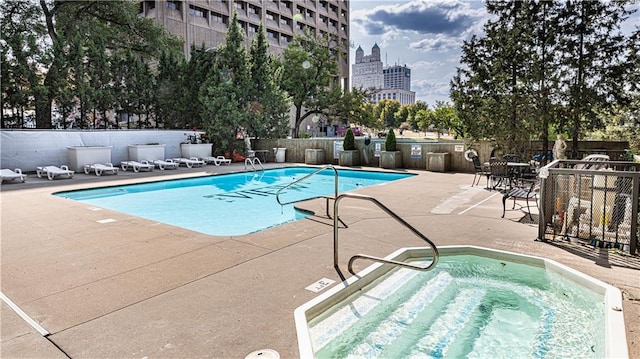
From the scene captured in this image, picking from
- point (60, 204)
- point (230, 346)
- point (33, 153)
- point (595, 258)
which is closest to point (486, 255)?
point (595, 258)

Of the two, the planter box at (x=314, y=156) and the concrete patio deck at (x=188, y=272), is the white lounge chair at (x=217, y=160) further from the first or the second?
the concrete patio deck at (x=188, y=272)

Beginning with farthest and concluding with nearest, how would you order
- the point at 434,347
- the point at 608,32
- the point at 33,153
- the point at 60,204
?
the point at 33,153
the point at 608,32
the point at 60,204
the point at 434,347

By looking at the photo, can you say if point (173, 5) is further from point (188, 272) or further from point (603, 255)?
point (603, 255)

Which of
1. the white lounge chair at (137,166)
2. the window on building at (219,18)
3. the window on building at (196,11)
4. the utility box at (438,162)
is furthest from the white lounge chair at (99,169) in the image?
the window on building at (219,18)

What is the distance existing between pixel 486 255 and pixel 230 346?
A: 10.4ft

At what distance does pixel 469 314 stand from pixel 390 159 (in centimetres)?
1103

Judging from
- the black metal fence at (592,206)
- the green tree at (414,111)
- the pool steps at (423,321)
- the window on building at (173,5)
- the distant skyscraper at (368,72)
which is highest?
the distant skyscraper at (368,72)

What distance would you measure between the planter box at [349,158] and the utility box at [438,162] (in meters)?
3.09

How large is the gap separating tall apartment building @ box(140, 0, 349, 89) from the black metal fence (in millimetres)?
26339

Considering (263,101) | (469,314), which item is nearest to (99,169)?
(263,101)

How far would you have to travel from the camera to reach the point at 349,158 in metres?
15.3

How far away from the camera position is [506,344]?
3.02 m

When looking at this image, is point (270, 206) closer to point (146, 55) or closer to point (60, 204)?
point (60, 204)

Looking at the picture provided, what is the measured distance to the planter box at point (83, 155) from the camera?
13578 mm
